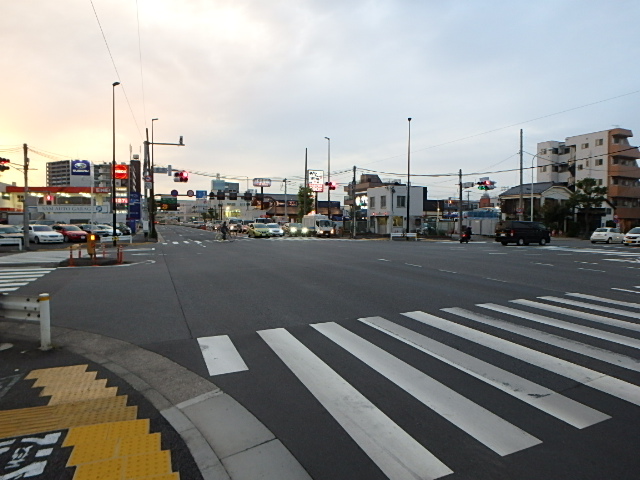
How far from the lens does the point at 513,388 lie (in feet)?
15.0

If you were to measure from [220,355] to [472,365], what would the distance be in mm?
3382

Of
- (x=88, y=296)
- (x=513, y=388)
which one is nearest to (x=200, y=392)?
(x=513, y=388)

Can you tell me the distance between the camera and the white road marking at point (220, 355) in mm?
5295

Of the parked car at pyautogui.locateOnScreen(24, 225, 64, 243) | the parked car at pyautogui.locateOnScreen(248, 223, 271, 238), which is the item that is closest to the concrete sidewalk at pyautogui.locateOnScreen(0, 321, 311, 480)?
the parked car at pyautogui.locateOnScreen(24, 225, 64, 243)

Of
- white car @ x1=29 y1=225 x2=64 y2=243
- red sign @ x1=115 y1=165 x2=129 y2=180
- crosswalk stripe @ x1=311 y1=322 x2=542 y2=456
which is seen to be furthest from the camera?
red sign @ x1=115 y1=165 x2=129 y2=180

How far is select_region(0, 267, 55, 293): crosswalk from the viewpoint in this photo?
12.2 metres

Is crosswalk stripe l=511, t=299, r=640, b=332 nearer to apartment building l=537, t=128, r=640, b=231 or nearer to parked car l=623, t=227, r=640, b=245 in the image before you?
parked car l=623, t=227, r=640, b=245

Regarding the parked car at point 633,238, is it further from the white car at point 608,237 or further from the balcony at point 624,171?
the balcony at point 624,171

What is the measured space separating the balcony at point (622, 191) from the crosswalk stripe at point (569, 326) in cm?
5989

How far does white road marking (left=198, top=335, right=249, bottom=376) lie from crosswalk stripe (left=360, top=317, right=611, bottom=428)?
8.32 ft

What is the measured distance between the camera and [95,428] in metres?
3.85

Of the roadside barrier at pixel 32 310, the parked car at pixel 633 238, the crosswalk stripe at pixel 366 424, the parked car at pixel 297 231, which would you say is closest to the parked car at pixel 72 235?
the parked car at pixel 297 231

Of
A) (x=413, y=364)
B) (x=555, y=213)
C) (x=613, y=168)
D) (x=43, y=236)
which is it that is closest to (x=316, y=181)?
(x=555, y=213)

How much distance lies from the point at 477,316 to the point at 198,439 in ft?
19.4
